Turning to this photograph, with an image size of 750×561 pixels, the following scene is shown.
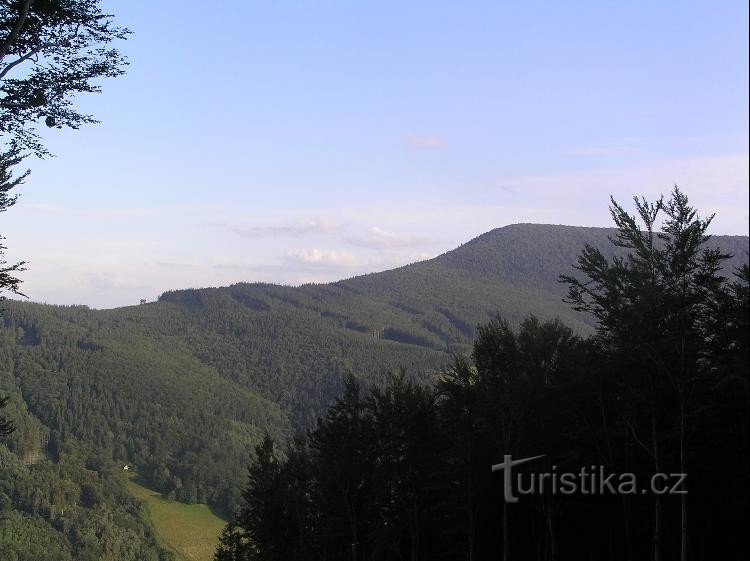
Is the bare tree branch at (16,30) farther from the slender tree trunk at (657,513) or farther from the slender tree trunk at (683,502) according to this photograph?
the slender tree trunk at (657,513)

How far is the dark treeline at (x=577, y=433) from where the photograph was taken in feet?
68.7

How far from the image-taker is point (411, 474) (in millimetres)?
30125

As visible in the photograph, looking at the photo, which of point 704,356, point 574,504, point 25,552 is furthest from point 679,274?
point 25,552

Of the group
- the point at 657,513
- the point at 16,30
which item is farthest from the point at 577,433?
the point at 16,30

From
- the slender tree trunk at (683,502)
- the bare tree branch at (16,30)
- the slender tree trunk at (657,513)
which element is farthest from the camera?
the slender tree trunk at (657,513)

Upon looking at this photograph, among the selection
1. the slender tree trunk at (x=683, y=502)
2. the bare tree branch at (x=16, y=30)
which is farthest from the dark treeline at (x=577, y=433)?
the bare tree branch at (x=16, y=30)

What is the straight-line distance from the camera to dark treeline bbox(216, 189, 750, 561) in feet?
68.7

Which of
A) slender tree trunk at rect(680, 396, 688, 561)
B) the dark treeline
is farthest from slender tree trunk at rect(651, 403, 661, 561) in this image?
slender tree trunk at rect(680, 396, 688, 561)

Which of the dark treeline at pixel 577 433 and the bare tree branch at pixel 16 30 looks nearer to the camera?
the bare tree branch at pixel 16 30

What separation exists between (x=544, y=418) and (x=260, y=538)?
18984mm

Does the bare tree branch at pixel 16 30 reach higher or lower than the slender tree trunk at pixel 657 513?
higher

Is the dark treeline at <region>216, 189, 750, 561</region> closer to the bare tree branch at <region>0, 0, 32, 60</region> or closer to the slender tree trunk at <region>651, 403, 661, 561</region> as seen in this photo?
the slender tree trunk at <region>651, 403, 661, 561</region>

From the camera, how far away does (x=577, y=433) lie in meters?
25.2

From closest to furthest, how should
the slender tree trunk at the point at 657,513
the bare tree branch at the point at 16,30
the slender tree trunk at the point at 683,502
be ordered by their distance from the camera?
the bare tree branch at the point at 16,30
the slender tree trunk at the point at 683,502
the slender tree trunk at the point at 657,513
